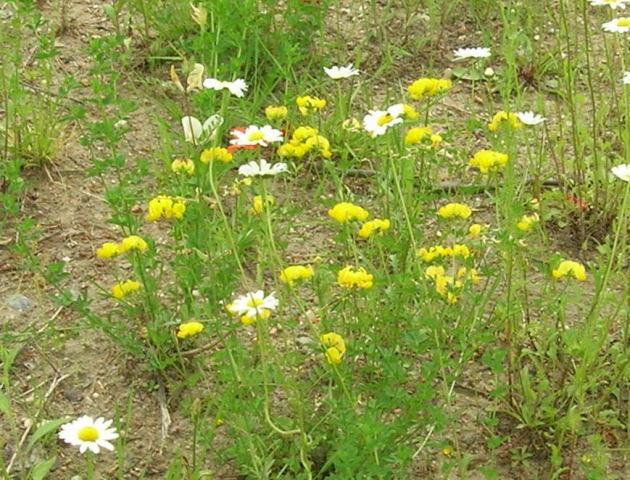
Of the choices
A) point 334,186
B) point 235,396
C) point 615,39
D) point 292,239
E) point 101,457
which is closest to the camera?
point 235,396

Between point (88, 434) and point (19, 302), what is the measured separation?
0.95 metres

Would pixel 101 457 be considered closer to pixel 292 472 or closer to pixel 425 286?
pixel 292 472

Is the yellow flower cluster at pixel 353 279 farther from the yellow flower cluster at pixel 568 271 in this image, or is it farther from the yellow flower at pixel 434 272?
the yellow flower cluster at pixel 568 271

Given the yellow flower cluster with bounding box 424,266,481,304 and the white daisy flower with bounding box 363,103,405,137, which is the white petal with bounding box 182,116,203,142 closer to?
the white daisy flower with bounding box 363,103,405,137

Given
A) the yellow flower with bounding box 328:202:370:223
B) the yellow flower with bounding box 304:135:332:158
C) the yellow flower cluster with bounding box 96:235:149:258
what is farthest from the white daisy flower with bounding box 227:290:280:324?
the yellow flower with bounding box 304:135:332:158

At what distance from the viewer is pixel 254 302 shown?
2129 mm

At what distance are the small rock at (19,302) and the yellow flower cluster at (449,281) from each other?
1.09 metres

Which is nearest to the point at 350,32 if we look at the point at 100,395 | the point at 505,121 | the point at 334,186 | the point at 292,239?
the point at 334,186

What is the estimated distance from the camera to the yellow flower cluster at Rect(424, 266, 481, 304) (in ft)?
7.55

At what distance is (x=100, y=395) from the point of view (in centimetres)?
270

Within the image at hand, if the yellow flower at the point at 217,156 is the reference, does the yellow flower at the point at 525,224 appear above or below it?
below

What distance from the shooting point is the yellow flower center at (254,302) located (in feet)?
6.99

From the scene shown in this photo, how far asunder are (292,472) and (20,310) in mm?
923

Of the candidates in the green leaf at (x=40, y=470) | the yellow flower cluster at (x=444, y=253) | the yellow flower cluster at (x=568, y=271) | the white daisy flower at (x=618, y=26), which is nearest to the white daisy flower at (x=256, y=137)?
the yellow flower cluster at (x=444, y=253)
